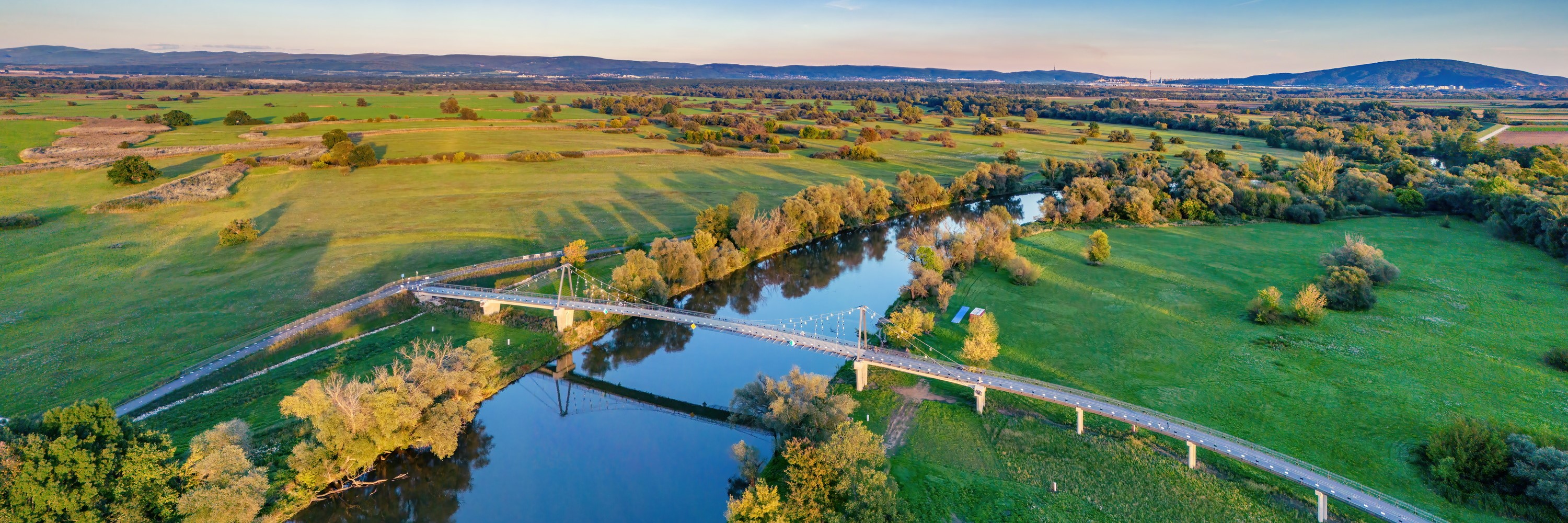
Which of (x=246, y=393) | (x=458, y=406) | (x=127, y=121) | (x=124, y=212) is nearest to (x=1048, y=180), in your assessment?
(x=458, y=406)

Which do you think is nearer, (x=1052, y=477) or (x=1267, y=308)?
(x=1052, y=477)

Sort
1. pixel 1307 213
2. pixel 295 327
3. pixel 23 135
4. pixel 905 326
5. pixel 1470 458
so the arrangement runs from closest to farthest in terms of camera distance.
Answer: pixel 1470 458 < pixel 295 327 < pixel 905 326 < pixel 1307 213 < pixel 23 135

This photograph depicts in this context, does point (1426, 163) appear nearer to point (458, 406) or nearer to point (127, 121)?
point (458, 406)

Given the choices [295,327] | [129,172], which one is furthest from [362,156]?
[295,327]

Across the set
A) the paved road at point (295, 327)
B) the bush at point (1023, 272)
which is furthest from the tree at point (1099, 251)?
the paved road at point (295, 327)

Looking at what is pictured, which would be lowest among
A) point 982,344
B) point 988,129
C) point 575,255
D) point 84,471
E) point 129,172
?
point 84,471

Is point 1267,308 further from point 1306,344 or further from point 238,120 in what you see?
point 238,120

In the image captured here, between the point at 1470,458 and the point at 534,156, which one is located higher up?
the point at 534,156

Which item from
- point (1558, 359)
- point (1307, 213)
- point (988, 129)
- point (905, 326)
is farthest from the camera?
point (988, 129)
